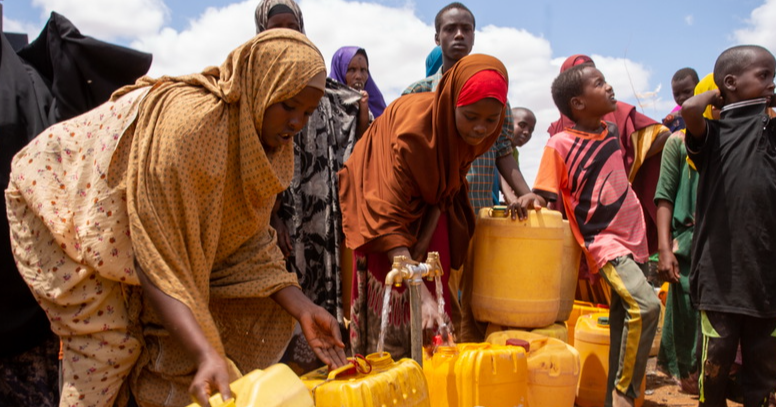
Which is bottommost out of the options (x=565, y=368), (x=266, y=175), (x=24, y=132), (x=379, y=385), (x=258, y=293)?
(x=565, y=368)

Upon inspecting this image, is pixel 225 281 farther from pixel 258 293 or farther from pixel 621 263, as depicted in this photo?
pixel 621 263

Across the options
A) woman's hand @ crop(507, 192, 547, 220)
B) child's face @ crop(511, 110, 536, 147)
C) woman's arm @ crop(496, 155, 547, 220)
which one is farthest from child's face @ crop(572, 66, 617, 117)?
child's face @ crop(511, 110, 536, 147)

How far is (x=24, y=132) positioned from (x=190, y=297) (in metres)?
1.16

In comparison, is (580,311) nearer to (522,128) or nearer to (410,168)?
(410,168)

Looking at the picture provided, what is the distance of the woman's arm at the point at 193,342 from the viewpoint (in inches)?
61.7

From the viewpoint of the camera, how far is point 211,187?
6.16 feet

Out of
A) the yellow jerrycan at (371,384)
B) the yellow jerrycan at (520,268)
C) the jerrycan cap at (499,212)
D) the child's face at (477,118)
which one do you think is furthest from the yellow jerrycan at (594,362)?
the yellow jerrycan at (371,384)

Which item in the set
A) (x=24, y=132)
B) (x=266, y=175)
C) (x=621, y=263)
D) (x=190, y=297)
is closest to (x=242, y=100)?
(x=266, y=175)

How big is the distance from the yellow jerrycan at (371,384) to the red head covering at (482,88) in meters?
1.34

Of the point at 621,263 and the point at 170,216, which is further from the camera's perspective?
the point at 621,263

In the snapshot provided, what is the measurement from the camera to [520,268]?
3.39 meters

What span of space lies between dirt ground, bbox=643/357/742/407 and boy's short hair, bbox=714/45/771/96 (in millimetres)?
2216

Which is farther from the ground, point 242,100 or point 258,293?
point 242,100

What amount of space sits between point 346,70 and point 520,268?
85.1 inches
